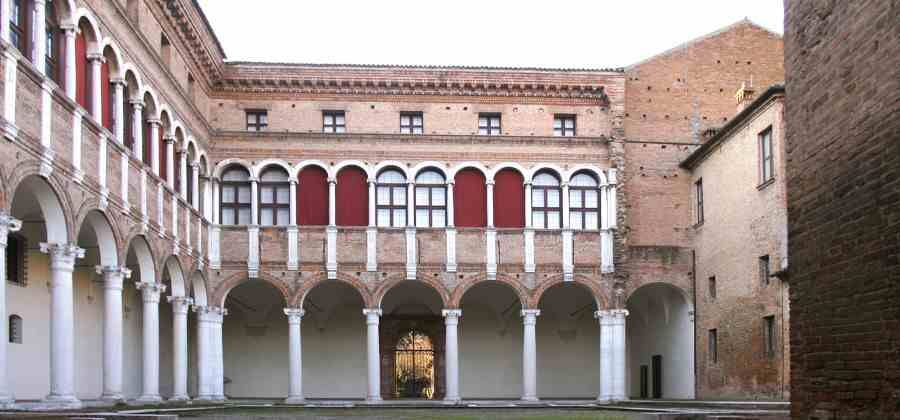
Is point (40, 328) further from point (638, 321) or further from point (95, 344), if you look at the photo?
point (638, 321)

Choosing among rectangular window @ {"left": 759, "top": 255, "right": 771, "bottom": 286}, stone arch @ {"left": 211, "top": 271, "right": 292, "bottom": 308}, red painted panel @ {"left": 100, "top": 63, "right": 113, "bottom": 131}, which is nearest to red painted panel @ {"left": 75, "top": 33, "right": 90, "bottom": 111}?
red painted panel @ {"left": 100, "top": 63, "right": 113, "bottom": 131}

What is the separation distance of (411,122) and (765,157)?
33.2 ft

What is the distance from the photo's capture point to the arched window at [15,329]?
19.9m

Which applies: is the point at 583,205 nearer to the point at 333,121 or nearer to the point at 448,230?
the point at 448,230

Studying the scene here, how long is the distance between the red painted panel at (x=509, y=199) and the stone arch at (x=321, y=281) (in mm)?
4127

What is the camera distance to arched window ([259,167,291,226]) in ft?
96.8

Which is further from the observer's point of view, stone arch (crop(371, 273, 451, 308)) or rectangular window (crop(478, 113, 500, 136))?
rectangular window (crop(478, 113, 500, 136))

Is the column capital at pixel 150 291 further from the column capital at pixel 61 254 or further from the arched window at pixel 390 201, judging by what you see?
the arched window at pixel 390 201

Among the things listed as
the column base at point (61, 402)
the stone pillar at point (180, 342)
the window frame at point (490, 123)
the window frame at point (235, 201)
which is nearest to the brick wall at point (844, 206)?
the column base at point (61, 402)

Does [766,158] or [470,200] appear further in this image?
[470,200]

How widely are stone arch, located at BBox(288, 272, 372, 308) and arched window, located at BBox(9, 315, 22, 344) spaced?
944cm

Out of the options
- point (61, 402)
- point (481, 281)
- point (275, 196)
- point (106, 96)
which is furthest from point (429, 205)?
point (61, 402)

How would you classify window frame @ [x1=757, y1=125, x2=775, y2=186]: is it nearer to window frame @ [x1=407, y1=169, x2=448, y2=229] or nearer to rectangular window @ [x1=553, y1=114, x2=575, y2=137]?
rectangular window @ [x1=553, y1=114, x2=575, y2=137]

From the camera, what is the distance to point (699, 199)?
1177 inches
